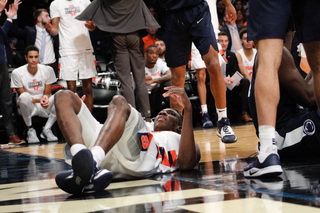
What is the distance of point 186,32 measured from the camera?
4859mm

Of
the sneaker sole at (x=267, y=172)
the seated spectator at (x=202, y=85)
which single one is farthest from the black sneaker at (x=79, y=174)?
the seated spectator at (x=202, y=85)

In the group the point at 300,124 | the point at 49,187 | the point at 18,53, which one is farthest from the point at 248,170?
the point at 18,53

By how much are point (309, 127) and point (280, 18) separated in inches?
32.2

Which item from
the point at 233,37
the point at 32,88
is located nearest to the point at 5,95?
the point at 32,88

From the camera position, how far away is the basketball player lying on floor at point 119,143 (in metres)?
2.64

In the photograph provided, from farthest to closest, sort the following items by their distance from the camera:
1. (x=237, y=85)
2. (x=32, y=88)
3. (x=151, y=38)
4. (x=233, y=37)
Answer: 1. (x=151, y=38)
2. (x=233, y=37)
3. (x=237, y=85)
4. (x=32, y=88)

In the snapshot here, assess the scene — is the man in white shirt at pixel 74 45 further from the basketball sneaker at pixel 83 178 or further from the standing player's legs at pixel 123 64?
the basketball sneaker at pixel 83 178

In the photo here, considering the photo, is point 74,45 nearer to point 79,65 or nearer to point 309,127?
point 79,65

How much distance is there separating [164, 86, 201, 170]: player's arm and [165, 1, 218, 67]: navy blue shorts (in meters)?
1.45

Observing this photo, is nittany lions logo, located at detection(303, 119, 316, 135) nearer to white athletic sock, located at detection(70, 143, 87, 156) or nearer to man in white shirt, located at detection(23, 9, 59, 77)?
white athletic sock, located at detection(70, 143, 87, 156)

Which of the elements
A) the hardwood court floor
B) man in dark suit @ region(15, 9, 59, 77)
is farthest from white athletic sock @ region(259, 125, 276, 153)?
man in dark suit @ region(15, 9, 59, 77)

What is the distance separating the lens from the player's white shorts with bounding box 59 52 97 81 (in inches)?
288

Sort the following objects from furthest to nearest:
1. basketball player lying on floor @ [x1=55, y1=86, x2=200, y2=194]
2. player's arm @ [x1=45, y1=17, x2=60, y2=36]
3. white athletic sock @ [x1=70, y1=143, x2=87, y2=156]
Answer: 1. player's arm @ [x1=45, y1=17, x2=60, y2=36]
2. white athletic sock @ [x1=70, y1=143, x2=87, y2=156]
3. basketball player lying on floor @ [x1=55, y1=86, x2=200, y2=194]

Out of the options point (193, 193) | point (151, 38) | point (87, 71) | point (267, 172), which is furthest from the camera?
point (151, 38)
